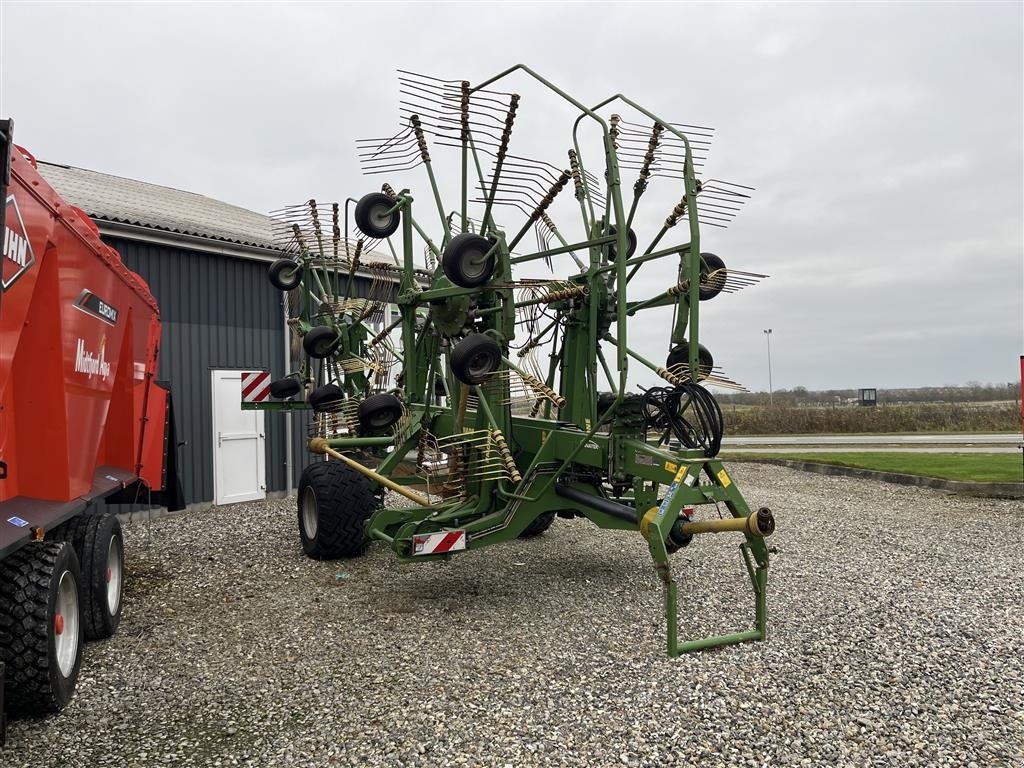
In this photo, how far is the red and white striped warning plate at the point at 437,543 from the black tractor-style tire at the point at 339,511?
172 cm

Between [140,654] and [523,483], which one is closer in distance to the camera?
[140,654]

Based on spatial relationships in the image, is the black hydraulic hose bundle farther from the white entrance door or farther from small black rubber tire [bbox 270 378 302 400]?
the white entrance door

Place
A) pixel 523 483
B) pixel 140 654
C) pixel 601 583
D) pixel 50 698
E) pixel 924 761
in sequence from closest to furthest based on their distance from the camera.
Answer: pixel 924 761
pixel 50 698
pixel 140 654
pixel 523 483
pixel 601 583

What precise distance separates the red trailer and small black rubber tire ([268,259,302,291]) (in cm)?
416

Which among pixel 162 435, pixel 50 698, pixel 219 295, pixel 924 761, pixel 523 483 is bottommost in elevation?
pixel 924 761

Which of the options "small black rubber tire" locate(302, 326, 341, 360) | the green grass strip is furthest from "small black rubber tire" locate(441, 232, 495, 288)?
the green grass strip

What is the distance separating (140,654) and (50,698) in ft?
3.59

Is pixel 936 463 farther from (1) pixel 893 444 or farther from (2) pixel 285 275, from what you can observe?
Result: (2) pixel 285 275

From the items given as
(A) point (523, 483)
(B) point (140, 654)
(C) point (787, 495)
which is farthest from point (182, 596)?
(C) point (787, 495)

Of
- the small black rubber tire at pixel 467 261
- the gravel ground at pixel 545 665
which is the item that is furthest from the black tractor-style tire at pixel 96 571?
the small black rubber tire at pixel 467 261

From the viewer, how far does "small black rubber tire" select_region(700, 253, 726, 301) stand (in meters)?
5.54

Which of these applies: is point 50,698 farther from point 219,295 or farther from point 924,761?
point 219,295

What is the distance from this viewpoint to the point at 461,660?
4.62m

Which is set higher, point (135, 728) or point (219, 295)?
point (219, 295)
